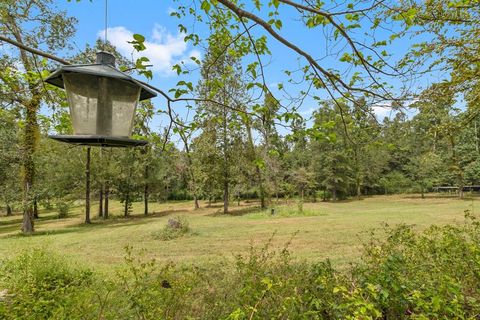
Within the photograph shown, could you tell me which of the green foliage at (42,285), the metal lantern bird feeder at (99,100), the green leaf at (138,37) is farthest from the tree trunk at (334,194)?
the metal lantern bird feeder at (99,100)

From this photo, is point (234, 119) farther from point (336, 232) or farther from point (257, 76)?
point (336, 232)

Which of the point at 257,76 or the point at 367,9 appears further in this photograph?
the point at 257,76

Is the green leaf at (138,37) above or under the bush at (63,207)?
above

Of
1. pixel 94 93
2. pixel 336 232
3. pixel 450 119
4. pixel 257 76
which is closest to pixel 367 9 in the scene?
pixel 257 76

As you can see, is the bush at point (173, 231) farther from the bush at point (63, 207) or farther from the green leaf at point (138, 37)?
the bush at point (63, 207)

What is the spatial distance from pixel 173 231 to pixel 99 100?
1011cm

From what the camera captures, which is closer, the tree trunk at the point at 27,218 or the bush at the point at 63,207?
the tree trunk at the point at 27,218

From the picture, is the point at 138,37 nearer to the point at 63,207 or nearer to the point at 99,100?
the point at 99,100

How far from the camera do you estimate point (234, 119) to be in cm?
301

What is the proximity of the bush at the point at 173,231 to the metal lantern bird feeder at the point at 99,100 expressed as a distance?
31.7 ft

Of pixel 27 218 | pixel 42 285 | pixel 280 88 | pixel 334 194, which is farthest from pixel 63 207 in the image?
pixel 334 194

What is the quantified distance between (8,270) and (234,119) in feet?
13.9

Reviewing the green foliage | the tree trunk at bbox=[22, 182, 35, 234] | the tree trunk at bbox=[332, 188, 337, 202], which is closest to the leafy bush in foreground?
the green foliage

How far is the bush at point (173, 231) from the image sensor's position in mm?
11005
